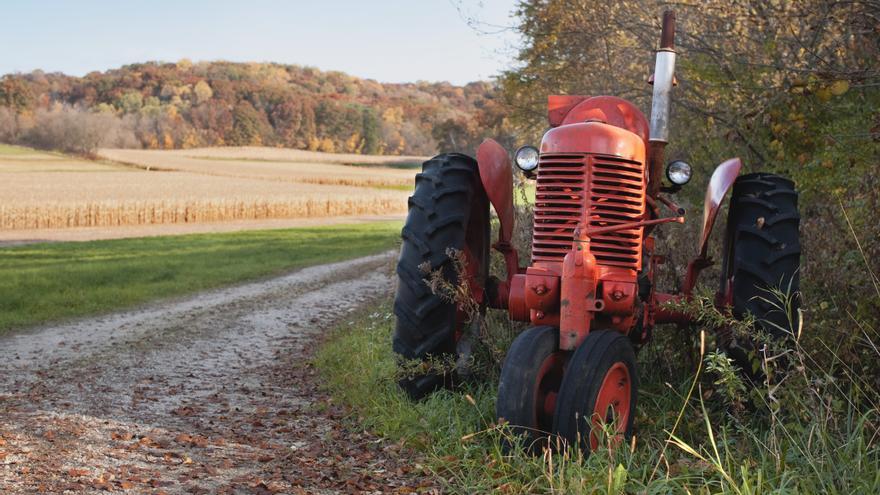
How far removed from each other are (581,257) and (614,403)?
83 cm

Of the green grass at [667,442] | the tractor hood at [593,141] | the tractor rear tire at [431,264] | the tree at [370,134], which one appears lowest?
the green grass at [667,442]

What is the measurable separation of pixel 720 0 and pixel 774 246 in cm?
515

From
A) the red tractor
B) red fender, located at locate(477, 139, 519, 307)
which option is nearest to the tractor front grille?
the red tractor

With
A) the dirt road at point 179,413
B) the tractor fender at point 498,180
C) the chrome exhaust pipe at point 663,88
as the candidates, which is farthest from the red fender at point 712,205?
the dirt road at point 179,413

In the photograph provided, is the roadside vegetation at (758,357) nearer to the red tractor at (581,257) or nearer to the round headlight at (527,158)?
the red tractor at (581,257)

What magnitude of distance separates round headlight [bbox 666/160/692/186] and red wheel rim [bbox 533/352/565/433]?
154cm

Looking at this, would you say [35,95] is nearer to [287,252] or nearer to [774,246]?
[287,252]

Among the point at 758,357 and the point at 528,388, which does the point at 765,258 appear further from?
the point at 528,388

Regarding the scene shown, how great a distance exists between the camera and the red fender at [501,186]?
6109 millimetres

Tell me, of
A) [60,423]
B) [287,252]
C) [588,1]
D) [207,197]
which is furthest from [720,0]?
[207,197]

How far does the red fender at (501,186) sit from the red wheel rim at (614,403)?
52.7 inches

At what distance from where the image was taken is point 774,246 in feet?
18.9

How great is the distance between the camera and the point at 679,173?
5.84 meters

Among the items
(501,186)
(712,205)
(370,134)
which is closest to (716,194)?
(712,205)
